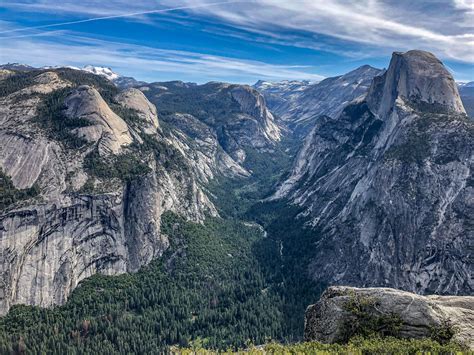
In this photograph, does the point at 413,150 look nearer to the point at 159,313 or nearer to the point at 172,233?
the point at 172,233

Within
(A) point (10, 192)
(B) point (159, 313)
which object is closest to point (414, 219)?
(B) point (159, 313)

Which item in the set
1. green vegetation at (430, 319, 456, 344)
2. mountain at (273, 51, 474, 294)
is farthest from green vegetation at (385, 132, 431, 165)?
green vegetation at (430, 319, 456, 344)

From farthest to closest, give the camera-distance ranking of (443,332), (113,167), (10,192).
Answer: (113,167) < (10,192) < (443,332)

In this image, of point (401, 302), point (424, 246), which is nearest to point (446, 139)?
point (424, 246)

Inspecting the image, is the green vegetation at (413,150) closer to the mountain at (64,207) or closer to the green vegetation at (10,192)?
the mountain at (64,207)

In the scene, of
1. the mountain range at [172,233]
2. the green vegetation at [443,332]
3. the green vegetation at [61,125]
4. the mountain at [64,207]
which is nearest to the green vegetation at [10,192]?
the mountain at [64,207]

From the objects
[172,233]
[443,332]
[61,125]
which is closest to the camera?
[443,332]

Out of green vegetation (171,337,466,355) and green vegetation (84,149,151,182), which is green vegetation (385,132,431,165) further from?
green vegetation (171,337,466,355)

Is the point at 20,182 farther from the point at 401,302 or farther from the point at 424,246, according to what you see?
the point at 424,246
